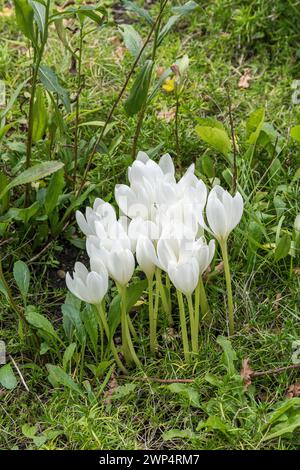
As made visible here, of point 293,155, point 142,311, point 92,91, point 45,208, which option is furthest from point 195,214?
point 92,91

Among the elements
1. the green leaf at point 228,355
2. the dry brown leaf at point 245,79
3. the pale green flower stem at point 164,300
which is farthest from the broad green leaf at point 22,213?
the dry brown leaf at point 245,79

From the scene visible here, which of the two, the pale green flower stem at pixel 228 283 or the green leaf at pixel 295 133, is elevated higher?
the green leaf at pixel 295 133

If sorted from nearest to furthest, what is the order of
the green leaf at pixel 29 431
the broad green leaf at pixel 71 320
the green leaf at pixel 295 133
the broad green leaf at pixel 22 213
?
1. the green leaf at pixel 29 431
2. the broad green leaf at pixel 71 320
3. the broad green leaf at pixel 22 213
4. the green leaf at pixel 295 133

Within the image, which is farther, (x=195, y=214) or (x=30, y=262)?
(x=30, y=262)

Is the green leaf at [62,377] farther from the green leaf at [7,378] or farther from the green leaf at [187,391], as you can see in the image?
the green leaf at [187,391]

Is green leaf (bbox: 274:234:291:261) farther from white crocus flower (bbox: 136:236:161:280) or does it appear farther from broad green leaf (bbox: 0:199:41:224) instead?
broad green leaf (bbox: 0:199:41:224)

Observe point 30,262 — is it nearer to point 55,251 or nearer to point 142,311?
point 55,251

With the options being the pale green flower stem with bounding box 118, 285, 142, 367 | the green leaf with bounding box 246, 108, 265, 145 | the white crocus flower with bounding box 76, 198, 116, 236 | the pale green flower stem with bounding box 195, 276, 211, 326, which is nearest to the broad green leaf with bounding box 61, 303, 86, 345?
the pale green flower stem with bounding box 118, 285, 142, 367

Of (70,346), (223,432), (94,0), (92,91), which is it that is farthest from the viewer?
(94,0)
